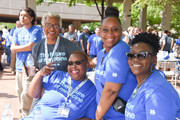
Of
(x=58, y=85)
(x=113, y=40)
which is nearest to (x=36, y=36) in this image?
(x=58, y=85)

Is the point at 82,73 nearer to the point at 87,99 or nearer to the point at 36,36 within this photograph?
the point at 87,99

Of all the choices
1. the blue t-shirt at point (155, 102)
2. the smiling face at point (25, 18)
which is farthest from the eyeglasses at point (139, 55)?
the smiling face at point (25, 18)

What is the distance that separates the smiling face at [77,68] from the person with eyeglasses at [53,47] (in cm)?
27

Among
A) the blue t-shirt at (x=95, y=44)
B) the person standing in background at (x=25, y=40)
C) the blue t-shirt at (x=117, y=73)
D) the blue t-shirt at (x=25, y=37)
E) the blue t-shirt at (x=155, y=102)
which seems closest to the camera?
the blue t-shirt at (x=155, y=102)

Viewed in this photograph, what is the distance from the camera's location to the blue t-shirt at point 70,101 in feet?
9.12

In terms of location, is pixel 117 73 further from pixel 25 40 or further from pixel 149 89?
pixel 25 40

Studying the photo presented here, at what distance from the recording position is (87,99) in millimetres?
2830

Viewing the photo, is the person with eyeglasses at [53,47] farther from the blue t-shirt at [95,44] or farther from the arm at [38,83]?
the blue t-shirt at [95,44]

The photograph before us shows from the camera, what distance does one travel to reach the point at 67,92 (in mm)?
2887

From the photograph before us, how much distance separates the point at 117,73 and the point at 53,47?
4.69 ft

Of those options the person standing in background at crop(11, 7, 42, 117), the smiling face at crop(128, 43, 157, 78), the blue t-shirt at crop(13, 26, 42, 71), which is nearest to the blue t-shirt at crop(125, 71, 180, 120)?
the smiling face at crop(128, 43, 157, 78)

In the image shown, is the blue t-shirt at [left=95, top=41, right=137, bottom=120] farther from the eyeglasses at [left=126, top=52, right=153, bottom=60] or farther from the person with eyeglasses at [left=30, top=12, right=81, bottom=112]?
the person with eyeglasses at [left=30, top=12, right=81, bottom=112]

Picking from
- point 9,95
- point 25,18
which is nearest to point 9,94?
point 9,95

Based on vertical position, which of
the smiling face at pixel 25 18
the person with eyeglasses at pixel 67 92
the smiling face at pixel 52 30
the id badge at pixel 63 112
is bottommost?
the id badge at pixel 63 112
